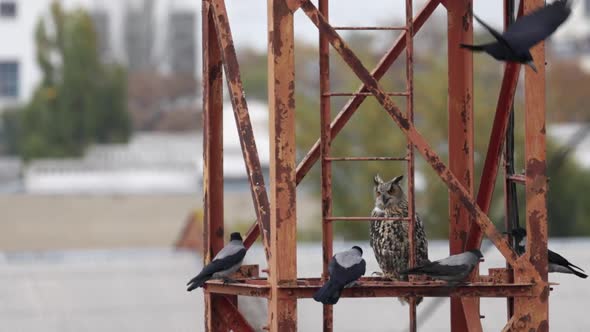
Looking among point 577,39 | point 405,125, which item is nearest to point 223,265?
point 405,125

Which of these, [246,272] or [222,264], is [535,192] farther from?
[246,272]

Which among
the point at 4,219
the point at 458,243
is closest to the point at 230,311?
the point at 458,243

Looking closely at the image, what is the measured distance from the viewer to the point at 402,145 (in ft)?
210

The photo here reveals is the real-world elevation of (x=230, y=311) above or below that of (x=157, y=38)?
below

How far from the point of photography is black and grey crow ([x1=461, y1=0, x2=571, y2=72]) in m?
12.0

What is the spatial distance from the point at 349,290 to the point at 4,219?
66102 millimetres

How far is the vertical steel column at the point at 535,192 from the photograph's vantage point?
12336 millimetres

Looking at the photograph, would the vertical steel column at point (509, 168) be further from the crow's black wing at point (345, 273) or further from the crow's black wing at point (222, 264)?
the crow's black wing at point (222, 264)

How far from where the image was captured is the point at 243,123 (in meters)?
12.5

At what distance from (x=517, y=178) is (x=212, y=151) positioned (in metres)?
2.12

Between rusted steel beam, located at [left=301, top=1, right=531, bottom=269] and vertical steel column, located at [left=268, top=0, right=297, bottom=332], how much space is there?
21 centimetres

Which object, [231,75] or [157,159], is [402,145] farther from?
[231,75]

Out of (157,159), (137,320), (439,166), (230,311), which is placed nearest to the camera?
(439,166)

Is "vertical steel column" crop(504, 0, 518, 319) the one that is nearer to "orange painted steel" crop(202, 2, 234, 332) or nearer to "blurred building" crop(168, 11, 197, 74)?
"orange painted steel" crop(202, 2, 234, 332)
